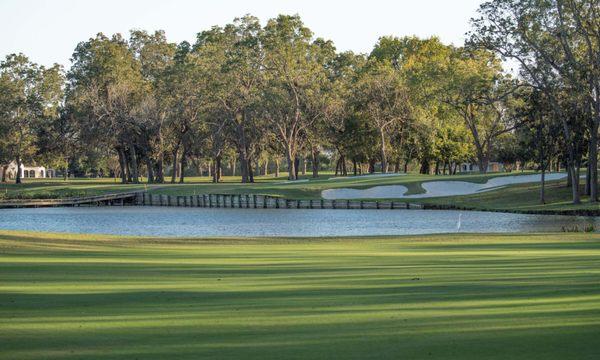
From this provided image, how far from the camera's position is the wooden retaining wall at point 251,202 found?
7131 cm

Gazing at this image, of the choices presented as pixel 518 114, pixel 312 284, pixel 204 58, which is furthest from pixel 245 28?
pixel 312 284

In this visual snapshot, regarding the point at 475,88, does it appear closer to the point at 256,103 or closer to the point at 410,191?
the point at 410,191

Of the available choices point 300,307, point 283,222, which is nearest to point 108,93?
point 283,222

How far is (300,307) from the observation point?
12.0m

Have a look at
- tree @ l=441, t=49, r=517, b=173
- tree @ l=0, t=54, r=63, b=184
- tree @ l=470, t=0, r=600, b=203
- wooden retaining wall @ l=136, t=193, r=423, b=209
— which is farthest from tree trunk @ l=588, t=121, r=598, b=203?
tree @ l=0, t=54, r=63, b=184

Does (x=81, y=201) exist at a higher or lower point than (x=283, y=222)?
higher

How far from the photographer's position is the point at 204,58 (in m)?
102

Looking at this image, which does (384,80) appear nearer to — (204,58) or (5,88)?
(204,58)

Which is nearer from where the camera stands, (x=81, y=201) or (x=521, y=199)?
(x=521, y=199)

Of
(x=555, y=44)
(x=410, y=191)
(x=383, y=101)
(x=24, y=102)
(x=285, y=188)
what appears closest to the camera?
(x=555, y=44)

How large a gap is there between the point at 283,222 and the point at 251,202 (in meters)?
24.0

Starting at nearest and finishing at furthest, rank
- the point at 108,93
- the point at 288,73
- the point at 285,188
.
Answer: the point at 285,188, the point at 288,73, the point at 108,93

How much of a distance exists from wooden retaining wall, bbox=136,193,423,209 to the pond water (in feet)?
13.7

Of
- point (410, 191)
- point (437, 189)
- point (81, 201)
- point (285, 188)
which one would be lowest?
point (81, 201)
